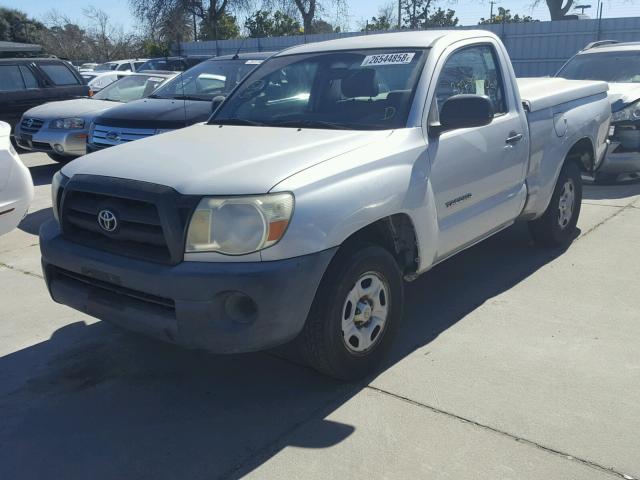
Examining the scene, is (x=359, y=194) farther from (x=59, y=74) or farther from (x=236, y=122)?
(x=59, y=74)

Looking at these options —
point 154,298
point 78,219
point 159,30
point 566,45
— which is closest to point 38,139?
point 78,219

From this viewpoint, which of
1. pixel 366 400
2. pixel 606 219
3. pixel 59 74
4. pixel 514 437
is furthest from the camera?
pixel 59 74

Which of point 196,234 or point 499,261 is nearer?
point 196,234

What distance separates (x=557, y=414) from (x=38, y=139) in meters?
8.45

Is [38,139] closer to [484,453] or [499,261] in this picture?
[499,261]

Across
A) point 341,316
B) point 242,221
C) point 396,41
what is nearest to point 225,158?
point 242,221

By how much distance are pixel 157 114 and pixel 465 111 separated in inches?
187

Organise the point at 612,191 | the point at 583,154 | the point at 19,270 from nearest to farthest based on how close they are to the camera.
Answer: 1. the point at 19,270
2. the point at 583,154
3. the point at 612,191

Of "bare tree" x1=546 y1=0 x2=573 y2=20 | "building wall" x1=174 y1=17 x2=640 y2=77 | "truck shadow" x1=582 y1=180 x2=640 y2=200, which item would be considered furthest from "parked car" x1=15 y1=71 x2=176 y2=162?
"bare tree" x1=546 y1=0 x2=573 y2=20

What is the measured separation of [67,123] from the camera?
933cm

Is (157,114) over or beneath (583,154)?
over

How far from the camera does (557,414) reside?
3258mm

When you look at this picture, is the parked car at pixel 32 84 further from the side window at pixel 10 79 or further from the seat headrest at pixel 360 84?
the seat headrest at pixel 360 84

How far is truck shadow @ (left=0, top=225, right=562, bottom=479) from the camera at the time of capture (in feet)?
9.82
